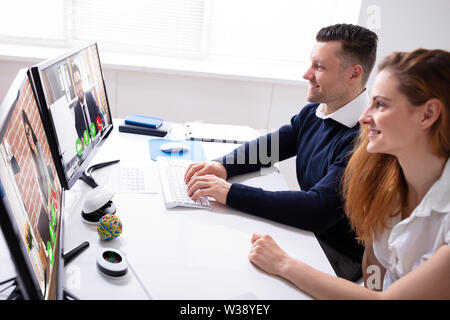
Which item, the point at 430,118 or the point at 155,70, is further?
the point at 155,70

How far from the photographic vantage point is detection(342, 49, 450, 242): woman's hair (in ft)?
3.08

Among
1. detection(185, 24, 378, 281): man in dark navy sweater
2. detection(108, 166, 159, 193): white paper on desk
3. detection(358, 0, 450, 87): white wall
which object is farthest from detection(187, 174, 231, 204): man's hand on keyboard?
detection(358, 0, 450, 87): white wall

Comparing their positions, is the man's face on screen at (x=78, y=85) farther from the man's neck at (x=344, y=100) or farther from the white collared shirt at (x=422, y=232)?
the white collared shirt at (x=422, y=232)

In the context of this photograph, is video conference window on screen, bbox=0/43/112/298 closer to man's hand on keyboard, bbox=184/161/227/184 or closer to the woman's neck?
man's hand on keyboard, bbox=184/161/227/184

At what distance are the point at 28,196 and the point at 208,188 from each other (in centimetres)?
65

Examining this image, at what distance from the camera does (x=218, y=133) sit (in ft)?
6.69

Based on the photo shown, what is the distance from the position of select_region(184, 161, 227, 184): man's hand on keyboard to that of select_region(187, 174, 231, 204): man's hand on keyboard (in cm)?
7

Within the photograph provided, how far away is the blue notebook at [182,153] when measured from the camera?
1.69 meters

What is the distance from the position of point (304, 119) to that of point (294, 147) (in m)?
0.13

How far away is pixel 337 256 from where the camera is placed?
1438mm
